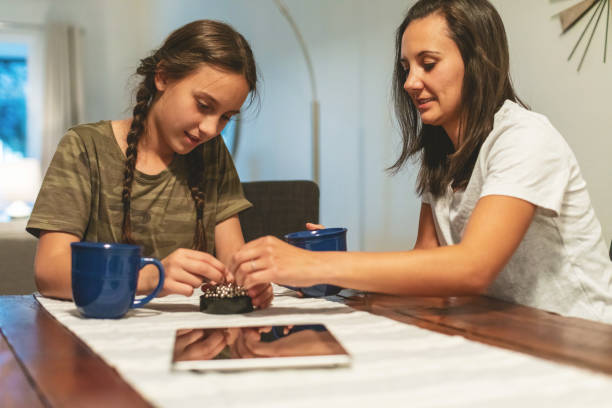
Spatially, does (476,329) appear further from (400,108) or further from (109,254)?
(400,108)

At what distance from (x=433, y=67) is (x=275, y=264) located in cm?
59

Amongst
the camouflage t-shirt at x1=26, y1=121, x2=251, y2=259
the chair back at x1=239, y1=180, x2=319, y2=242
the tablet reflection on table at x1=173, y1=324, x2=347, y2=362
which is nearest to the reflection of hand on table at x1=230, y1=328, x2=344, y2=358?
the tablet reflection on table at x1=173, y1=324, x2=347, y2=362

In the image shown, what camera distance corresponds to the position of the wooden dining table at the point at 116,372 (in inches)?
20.6

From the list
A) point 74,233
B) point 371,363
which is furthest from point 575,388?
point 74,233

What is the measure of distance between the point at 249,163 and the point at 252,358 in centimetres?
392

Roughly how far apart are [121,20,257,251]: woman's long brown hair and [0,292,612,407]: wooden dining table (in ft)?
1.40

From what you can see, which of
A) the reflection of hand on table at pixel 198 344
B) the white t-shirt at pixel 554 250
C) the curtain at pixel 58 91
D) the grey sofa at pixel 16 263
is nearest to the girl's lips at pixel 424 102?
the white t-shirt at pixel 554 250

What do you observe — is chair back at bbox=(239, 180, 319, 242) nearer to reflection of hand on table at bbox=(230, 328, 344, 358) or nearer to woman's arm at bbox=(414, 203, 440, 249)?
woman's arm at bbox=(414, 203, 440, 249)

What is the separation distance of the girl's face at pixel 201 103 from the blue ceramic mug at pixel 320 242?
388mm

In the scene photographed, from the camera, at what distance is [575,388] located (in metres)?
0.51

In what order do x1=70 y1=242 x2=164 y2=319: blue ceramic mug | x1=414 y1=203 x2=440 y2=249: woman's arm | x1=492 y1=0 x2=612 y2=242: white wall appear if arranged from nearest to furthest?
x1=70 y1=242 x2=164 y2=319: blue ceramic mug
x1=414 y1=203 x2=440 y2=249: woman's arm
x1=492 y1=0 x2=612 y2=242: white wall

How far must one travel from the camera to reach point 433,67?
120 cm

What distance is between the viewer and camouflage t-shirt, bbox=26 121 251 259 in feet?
3.83

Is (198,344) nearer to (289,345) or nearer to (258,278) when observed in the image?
(289,345)
